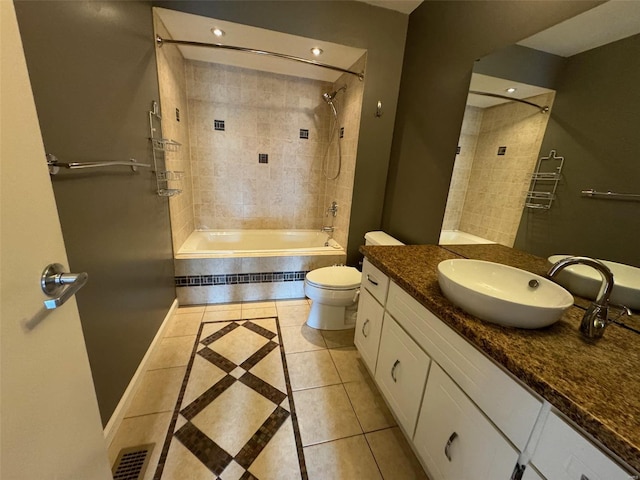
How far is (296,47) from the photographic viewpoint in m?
2.14

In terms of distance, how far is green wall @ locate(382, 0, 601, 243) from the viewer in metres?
1.30

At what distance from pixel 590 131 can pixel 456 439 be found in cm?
126

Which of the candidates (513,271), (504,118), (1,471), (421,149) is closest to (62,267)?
(1,471)

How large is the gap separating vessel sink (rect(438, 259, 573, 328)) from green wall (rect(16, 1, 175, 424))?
145cm

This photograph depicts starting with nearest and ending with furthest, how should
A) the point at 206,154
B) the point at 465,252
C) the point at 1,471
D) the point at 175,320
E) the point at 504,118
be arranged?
the point at 1,471 → the point at 504,118 → the point at 465,252 → the point at 175,320 → the point at 206,154

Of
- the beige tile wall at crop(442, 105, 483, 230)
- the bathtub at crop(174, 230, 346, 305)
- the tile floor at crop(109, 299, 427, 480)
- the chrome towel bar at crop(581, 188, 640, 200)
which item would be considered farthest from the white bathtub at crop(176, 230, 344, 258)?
the chrome towel bar at crop(581, 188, 640, 200)

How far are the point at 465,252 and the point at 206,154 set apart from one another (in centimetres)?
278

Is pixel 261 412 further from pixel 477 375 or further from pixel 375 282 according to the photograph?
pixel 477 375

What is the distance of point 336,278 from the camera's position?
2.09 meters

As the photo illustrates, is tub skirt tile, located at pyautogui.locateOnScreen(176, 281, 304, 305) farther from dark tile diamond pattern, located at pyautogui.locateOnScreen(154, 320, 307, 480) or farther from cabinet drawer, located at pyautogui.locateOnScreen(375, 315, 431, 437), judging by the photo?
cabinet drawer, located at pyautogui.locateOnScreen(375, 315, 431, 437)

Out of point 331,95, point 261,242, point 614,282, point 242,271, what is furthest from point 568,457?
point 331,95

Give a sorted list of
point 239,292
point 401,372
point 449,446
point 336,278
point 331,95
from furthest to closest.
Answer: point 331,95
point 239,292
point 336,278
point 401,372
point 449,446

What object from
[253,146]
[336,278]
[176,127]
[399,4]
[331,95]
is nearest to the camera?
[399,4]

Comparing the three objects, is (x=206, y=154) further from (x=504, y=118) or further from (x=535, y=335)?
(x=535, y=335)
